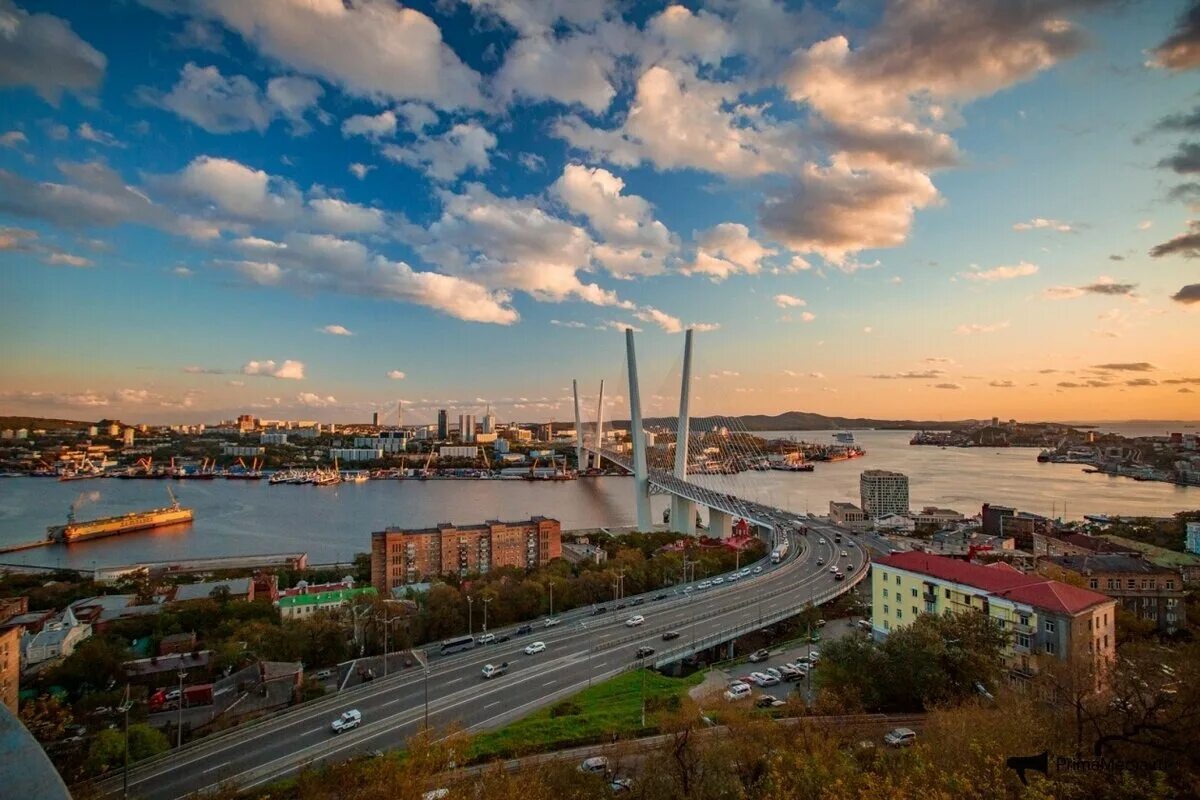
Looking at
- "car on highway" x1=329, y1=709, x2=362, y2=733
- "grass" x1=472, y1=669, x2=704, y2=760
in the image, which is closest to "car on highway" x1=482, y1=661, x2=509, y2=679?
"grass" x1=472, y1=669, x2=704, y2=760

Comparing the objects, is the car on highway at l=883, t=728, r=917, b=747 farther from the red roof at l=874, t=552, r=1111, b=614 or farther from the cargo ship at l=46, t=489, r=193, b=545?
the cargo ship at l=46, t=489, r=193, b=545

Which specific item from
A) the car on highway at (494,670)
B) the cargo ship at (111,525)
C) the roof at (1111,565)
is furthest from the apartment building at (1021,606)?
the cargo ship at (111,525)

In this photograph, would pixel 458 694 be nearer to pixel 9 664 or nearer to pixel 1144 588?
pixel 9 664

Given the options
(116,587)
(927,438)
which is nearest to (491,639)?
(116,587)

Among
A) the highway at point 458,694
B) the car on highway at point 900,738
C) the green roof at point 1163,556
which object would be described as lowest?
the highway at point 458,694

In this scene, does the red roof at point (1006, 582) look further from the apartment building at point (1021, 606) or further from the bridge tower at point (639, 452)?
the bridge tower at point (639, 452)

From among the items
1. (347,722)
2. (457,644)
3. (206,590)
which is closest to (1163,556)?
(457,644)
